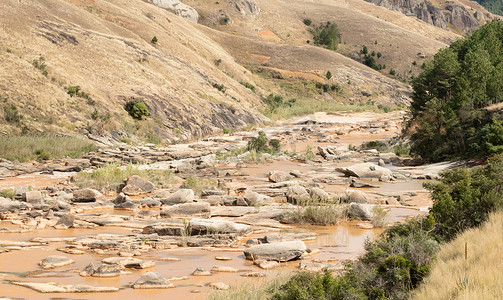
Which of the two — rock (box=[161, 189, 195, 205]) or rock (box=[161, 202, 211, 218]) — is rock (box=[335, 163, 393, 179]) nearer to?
rock (box=[161, 189, 195, 205])

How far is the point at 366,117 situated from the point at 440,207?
56076 millimetres

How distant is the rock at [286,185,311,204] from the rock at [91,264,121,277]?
8520 millimetres

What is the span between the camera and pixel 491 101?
106ft

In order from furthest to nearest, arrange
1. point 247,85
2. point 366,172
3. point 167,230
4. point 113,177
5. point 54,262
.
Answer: point 247,85 < point 366,172 < point 113,177 < point 167,230 < point 54,262

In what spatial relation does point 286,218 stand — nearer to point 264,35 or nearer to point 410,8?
point 264,35

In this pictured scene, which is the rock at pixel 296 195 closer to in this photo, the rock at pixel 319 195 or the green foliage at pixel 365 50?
the rock at pixel 319 195

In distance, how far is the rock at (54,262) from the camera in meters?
10.5

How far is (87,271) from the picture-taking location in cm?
999

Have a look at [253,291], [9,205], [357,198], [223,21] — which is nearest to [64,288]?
[253,291]

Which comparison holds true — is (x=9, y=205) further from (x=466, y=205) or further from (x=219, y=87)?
(x=219, y=87)

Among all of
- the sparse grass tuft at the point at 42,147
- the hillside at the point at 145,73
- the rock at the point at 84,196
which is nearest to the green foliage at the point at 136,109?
the hillside at the point at 145,73

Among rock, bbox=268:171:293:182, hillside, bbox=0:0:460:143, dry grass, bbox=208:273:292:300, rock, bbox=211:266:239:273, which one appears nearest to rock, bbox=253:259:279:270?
rock, bbox=211:266:239:273

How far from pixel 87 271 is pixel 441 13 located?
18804 cm

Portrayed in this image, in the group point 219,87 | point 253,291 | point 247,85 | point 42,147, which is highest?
point 253,291
